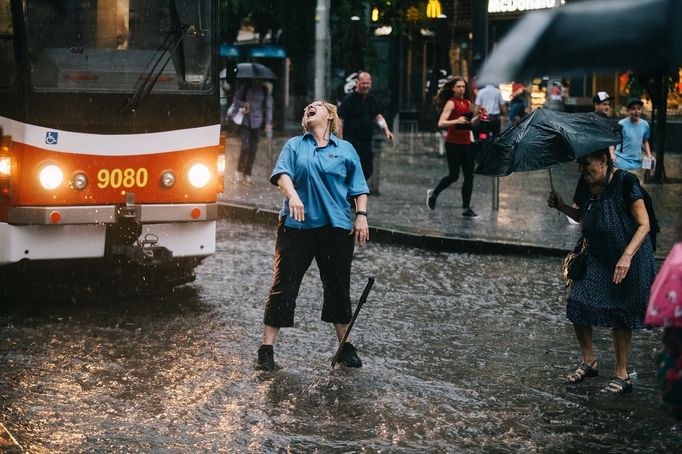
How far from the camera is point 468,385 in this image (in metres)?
7.41

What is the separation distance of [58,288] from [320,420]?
4525mm

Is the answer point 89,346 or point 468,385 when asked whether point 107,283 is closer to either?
point 89,346

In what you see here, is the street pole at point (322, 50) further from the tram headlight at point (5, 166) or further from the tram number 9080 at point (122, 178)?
the tram headlight at point (5, 166)

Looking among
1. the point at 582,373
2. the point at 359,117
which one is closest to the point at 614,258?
the point at 582,373

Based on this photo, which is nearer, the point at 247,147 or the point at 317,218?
the point at 317,218

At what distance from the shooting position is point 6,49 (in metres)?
9.18

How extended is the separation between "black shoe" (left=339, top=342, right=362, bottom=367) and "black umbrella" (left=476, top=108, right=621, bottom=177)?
4.52ft

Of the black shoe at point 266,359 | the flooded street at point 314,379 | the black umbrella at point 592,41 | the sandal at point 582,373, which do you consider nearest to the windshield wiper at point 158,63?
the flooded street at point 314,379

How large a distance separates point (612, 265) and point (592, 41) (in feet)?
9.64

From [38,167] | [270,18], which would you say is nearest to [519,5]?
[270,18]

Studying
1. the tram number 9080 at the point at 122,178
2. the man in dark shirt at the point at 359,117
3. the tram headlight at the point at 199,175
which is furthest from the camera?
the man in dark shirt at the point at 359,117

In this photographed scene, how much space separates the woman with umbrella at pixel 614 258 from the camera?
23.7 ft

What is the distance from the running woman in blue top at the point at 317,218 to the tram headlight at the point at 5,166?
90.9 inches

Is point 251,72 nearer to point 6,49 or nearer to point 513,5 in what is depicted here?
point 513,5
